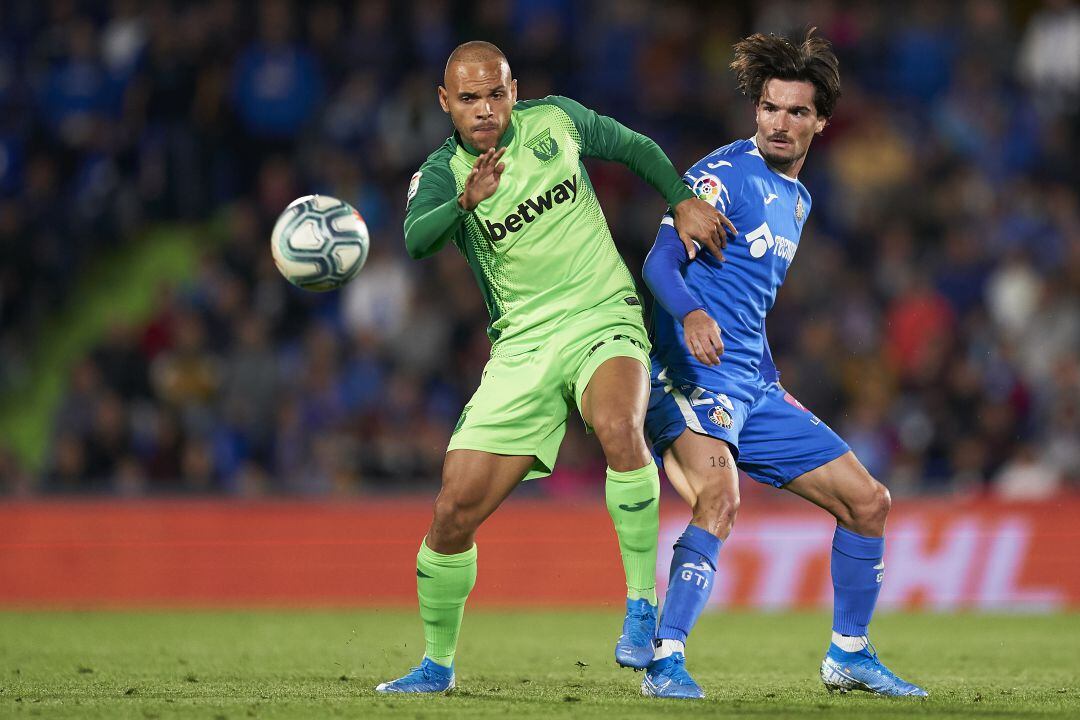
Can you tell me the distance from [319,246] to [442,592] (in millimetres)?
1567

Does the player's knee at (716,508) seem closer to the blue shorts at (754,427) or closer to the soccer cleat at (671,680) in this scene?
the blue shorts at (754,427)

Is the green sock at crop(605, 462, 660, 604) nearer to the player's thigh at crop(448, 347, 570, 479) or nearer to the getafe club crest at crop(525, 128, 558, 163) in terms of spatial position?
the player's thigh at crop(448, 347, 570, 479)

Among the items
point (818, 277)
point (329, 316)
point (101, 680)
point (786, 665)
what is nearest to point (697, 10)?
point (818, 277)

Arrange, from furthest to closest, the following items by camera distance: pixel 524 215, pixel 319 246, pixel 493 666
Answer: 1. pixel 493 666
2. pixel 319 246
3. pixel 524 215

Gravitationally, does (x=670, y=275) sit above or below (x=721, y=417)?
above

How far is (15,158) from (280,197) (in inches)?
105

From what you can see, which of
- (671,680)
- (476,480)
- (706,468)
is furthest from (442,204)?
(671,680)

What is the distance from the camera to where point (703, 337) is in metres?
5.79

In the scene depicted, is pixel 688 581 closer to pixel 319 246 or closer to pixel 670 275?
pixel 670 275

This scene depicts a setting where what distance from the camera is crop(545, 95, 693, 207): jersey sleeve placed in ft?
20.9

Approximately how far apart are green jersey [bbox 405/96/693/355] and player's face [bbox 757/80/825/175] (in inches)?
17.0

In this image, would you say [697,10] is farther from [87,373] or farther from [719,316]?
[719,316]

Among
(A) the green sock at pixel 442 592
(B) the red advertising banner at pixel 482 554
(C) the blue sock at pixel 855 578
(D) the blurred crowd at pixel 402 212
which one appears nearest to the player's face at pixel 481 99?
(A) the green sock at pixel 442 592

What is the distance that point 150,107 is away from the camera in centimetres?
1429
